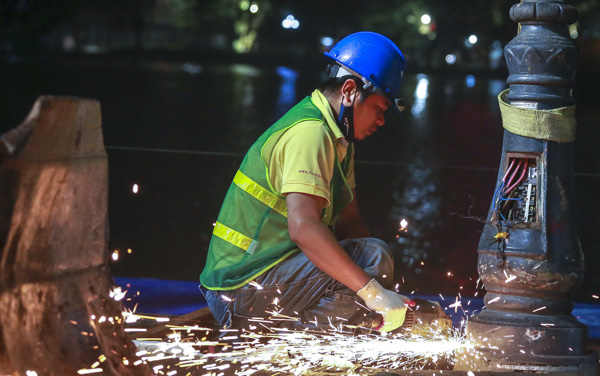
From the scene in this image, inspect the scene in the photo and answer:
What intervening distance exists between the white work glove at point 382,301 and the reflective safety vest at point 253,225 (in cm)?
46

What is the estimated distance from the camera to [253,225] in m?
3.94

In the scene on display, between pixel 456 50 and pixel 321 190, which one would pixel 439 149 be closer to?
pixel 321 190

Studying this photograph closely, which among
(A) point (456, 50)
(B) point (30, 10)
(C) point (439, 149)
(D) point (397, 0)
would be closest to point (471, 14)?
(A) point (456, 50)

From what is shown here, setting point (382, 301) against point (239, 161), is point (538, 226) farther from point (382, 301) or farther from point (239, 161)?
point (239, 161)

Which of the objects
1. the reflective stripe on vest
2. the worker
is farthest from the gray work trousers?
the reflective stripe on vest

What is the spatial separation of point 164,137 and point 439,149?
4.02 meters

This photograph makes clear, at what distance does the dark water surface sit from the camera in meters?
6.45

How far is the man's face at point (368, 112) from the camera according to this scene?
3980 mm

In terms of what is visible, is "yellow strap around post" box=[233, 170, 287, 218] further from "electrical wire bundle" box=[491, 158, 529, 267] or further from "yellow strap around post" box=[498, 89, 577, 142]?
"yellow strap around post" box=[498, 89, 577, 142]

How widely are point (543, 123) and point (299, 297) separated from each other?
1355 millimetres

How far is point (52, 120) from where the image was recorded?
2.69 metres

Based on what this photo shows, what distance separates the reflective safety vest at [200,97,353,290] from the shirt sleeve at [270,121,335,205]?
75 mm

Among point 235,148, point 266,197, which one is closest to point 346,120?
point 266,197

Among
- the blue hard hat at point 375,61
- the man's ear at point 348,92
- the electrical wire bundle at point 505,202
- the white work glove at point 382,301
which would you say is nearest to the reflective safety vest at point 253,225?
the man's ear at point 348,92
